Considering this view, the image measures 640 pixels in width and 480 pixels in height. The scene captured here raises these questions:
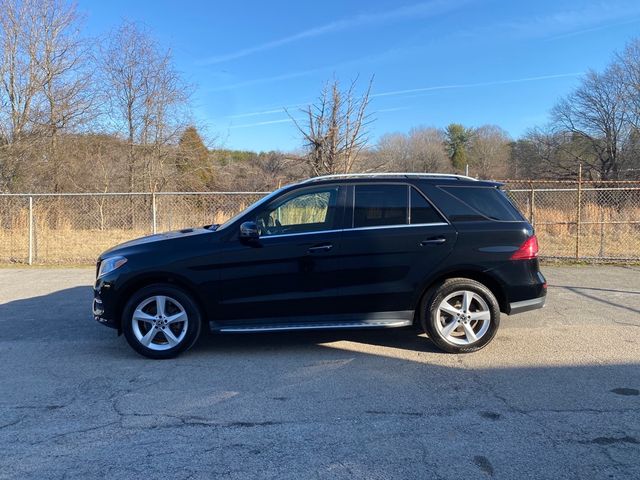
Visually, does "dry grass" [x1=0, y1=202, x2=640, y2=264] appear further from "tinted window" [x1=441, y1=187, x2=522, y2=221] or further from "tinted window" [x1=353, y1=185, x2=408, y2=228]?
"tinted window" [x1=353, y1=185, x2=408, y2=228]

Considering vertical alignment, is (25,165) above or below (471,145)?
below

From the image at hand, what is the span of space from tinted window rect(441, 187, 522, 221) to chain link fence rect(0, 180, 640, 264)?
698 cm

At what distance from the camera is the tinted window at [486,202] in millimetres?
5340

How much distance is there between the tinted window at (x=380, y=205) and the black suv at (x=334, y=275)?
0.04ft

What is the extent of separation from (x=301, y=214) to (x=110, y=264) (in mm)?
2119

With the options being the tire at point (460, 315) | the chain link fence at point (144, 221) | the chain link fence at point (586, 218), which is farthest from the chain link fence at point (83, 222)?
the chain link fence at point (586, 218)

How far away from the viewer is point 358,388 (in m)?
4.24

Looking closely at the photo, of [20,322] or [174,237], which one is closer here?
[174,237]

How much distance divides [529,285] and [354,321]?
6.41 feet

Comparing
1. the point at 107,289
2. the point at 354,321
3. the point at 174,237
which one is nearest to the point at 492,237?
the point at 354,321

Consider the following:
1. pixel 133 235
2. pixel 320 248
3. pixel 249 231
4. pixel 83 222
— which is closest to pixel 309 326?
pixel 320 248

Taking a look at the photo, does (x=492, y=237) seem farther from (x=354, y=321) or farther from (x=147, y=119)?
(x=147, y=119)

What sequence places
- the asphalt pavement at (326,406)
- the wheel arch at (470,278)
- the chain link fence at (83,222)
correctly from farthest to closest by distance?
the chain link fence at (83,222), the wheel arch at (470,278), the asphalt pavement at (326,406)

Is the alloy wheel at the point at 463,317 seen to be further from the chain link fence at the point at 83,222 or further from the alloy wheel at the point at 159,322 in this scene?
the chain link fence at the point at 83,222
